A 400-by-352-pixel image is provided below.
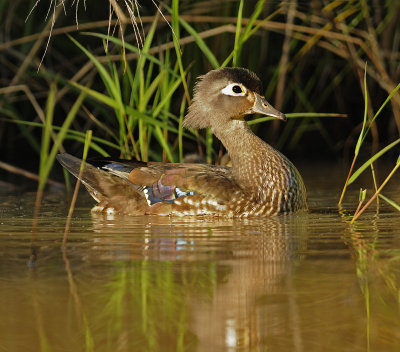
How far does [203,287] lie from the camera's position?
3768 mm

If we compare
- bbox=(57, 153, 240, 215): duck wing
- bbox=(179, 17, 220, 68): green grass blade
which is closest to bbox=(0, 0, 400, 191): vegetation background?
bbox=(179, 17, 220, 68): green grass blade

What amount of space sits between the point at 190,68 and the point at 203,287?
4.83 metres

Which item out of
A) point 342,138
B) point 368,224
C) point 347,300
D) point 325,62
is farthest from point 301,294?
point 342,138

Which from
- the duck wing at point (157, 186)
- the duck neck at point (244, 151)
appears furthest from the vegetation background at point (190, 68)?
the duck neck at point (244, 151)

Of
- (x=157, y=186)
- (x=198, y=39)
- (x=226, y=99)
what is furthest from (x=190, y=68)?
(x=157, y=186)

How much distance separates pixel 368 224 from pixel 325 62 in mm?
4332

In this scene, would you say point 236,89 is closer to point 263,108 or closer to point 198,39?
point 263,108

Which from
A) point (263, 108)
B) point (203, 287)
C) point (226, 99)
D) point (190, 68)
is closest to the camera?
point (203, 287)

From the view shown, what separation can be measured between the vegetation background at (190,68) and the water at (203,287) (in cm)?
182

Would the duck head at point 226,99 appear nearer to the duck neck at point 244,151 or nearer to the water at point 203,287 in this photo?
the duck neck at point 244,151

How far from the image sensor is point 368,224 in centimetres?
550

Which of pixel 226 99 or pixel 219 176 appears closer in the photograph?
pixel 219 176

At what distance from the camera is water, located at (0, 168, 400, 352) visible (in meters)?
3.08

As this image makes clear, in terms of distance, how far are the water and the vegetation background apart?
1818 millimetres
